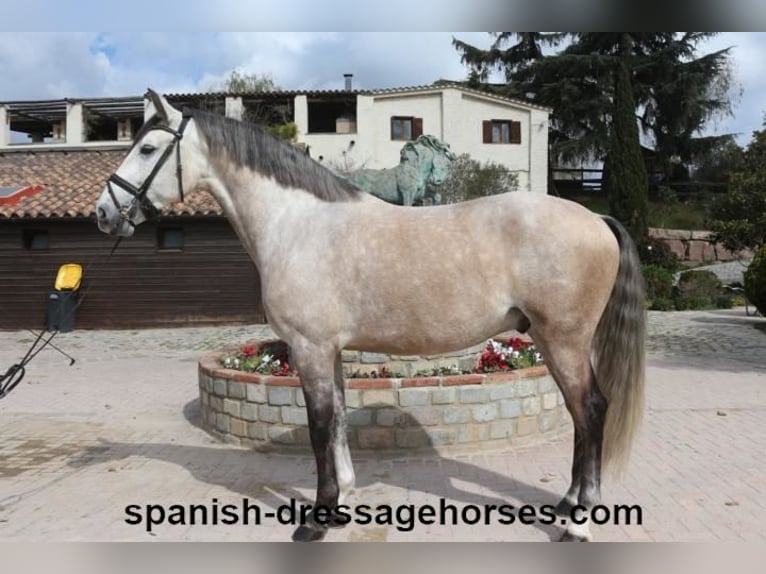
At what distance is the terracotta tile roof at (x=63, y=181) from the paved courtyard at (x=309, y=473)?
745 centimetres

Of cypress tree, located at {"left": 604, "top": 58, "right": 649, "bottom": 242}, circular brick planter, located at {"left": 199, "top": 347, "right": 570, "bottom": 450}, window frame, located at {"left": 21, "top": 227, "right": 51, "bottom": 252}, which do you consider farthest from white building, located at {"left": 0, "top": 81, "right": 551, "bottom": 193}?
circular brick planter, located at {"left": 199, "top": 347, "right": 570, "bottom": 450}

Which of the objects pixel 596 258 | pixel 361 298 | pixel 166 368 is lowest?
pixel 166 368

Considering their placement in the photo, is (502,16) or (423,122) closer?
(502,16)

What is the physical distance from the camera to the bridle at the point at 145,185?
325 centimetres

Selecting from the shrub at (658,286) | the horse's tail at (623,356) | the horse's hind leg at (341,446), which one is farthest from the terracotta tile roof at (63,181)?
the shrub at (658,286)

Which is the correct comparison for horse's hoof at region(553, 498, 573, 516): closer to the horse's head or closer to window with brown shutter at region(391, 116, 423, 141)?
the horse's head

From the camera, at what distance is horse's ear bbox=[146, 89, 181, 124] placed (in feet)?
10.5

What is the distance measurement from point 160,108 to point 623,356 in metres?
2.90

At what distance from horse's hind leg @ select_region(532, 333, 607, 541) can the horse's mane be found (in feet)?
4.68

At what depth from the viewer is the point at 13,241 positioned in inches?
582

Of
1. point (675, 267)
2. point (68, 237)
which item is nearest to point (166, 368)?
point (68, 237)

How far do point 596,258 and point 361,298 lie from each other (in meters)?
1.23

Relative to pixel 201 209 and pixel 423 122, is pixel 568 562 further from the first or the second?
pixel 423 122

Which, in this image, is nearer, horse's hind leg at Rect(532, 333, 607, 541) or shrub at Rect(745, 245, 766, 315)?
horse's hind leg at Rect(532, 333, 607, 541)
